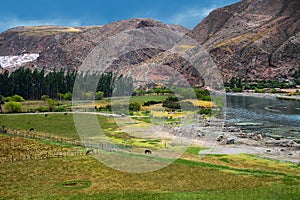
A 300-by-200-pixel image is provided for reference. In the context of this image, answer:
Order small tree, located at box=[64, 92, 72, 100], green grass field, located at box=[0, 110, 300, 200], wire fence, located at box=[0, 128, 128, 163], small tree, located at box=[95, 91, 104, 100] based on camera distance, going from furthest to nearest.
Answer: small tree, located at box=[95, 91, 104, 100], small tree, located at box=[64, 92, 72, 100], wire fence, located at box=[0, 128, 128, 163], green grass field, located at box=[0, 110, 300, 200]

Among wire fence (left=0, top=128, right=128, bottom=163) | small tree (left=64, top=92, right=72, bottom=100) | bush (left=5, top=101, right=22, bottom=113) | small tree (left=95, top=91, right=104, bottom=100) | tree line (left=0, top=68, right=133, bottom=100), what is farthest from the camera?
small tree (left=95, top=91, right=104, bottom=100)

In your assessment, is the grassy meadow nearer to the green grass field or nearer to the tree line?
the green grass field

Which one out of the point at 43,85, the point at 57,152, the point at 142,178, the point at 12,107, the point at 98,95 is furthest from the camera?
the point at 98,95

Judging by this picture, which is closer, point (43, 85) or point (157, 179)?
point (157, 179)

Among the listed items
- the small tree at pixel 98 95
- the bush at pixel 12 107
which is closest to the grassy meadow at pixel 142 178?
the bush at pixel 12 107

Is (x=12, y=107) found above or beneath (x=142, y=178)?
above

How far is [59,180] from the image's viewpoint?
2459 centimetres

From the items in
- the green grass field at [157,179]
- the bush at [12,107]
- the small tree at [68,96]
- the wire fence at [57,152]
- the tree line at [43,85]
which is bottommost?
the green grass field at [157,179]

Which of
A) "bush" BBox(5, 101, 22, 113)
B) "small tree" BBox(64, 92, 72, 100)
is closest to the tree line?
"small tree" BBox(64, 92, 72, 100)

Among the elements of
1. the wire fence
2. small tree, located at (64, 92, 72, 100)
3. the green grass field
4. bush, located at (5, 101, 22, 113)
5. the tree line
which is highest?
the tree line

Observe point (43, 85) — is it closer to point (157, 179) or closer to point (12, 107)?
point (12, 107)

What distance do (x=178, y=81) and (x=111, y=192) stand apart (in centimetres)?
15687

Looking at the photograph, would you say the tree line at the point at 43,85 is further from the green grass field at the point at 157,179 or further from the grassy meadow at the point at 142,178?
the green grass field at the point at 157,179

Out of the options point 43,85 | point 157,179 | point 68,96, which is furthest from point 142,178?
point 43,85
